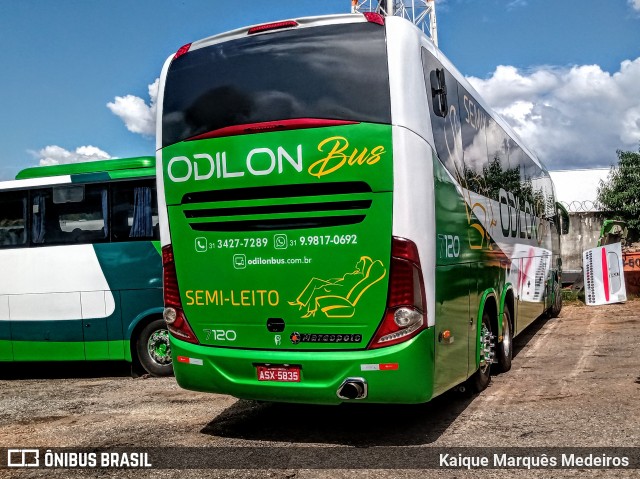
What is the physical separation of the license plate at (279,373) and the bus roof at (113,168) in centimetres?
479

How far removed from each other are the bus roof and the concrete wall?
1743 centimetres

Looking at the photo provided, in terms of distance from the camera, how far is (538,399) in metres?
7.29

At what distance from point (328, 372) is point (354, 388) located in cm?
25

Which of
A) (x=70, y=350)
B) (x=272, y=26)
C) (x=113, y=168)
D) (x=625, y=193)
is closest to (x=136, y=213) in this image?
(x=113, y=168)

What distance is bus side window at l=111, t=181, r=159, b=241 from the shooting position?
9.69 meters

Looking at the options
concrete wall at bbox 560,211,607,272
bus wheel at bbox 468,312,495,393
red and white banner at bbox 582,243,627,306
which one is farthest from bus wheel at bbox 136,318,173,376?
concrete wall at bbox 560,211,607,272

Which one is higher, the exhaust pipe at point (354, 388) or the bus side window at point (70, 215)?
the bus side window at point (70, 215)

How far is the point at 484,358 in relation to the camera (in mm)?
7680

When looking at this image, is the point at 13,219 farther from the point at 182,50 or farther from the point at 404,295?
the point at 404,295

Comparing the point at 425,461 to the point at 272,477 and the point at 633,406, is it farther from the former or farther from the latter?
the point at 633,406

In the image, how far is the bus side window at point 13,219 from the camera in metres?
10.2

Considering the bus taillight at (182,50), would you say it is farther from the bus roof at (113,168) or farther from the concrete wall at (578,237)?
the concrete wall at (578,237)

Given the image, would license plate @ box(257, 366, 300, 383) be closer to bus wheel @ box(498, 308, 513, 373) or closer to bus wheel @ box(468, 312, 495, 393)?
bus wheel @ box(468, 312, 495, 393)

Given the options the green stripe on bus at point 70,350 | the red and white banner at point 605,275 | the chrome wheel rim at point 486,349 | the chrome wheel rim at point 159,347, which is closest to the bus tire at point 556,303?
the red and white banner at point 605,275
